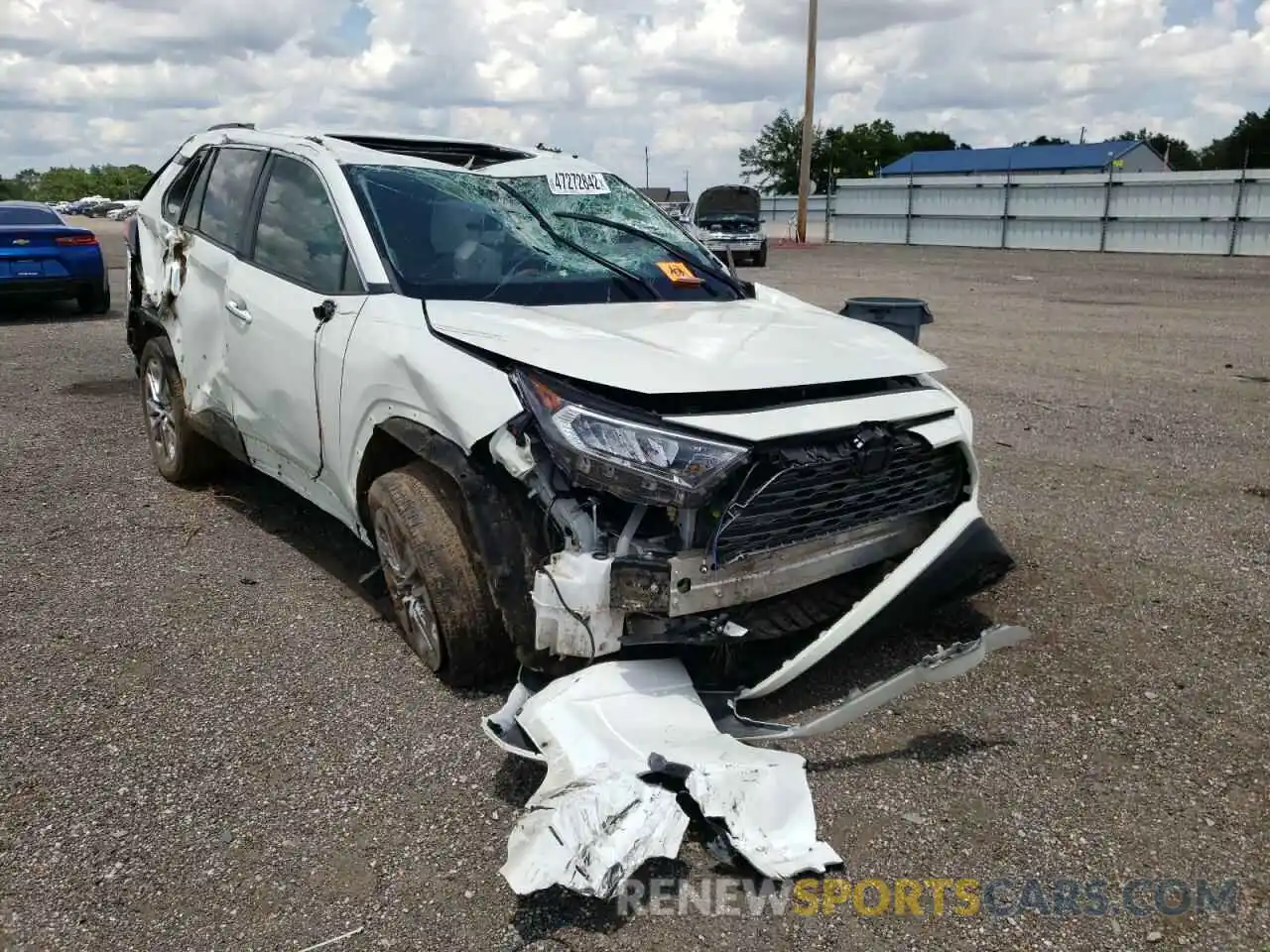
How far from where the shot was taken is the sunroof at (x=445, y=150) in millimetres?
4728

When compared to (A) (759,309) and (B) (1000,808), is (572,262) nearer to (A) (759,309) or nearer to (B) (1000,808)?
(A) (759,309)

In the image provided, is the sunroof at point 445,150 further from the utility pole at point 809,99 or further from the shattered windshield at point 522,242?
the utility pole at point 809,99

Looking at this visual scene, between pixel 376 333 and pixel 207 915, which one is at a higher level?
pixel 376 333

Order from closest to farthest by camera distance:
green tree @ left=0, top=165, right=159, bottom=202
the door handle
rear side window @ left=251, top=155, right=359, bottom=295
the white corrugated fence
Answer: rear side window @ left=251, top=155, right=359, bottom=295 < the door handle < the white corrugated fence < green tree @ left=0, top=165, right=159, bottom=202

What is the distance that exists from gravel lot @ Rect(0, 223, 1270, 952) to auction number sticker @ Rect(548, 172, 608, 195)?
77.6 inches

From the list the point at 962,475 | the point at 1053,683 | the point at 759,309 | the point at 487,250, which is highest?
the point at 487,250

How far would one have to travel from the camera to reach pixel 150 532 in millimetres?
5152

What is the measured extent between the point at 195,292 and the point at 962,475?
3.78m

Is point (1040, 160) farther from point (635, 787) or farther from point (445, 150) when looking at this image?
point (635, 787)

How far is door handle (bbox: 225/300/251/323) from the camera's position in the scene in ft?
14.8

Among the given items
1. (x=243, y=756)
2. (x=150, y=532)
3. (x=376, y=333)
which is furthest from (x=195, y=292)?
(x=243, y=756)

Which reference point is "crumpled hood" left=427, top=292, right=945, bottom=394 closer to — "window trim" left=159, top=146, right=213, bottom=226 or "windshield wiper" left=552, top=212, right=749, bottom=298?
"windshield wiper" left=552, top=212, right=749, bottom=298

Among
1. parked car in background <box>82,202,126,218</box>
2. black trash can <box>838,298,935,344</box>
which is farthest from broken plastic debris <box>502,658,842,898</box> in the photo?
parked car in background <box>82,202,126,218</box>

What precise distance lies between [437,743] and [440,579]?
0.52 meters
